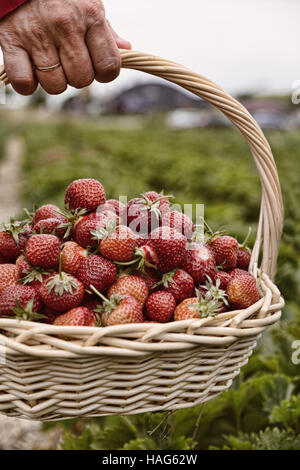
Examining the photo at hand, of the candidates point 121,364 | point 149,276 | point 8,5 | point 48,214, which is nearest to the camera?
point 121,364

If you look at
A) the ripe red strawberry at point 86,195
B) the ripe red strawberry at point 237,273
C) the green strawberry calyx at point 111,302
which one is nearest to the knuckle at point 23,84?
the ripe red strawberry at point 86,195

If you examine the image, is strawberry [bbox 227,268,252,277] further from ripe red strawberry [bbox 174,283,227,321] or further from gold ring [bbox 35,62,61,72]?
gold ring [bbox 35,62,61,72]

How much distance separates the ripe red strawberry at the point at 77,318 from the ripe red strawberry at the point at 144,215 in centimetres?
38

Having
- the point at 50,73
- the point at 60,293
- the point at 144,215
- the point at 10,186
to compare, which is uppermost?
the point at 50,73

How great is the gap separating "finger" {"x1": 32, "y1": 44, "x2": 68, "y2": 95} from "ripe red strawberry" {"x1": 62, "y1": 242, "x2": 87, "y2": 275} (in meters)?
0.51

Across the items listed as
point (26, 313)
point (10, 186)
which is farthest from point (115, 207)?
point (10, 186)

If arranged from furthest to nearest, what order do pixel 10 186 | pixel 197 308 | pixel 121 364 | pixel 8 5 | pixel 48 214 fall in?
1. pixel 10 186
2. pixel 48 214
3. pixel 8 5
4. pixel 197 308
5. pixel 121 364

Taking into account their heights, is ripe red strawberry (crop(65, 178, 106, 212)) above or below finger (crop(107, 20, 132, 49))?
below

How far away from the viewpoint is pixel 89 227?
1.53 meters

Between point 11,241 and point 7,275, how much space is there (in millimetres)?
156

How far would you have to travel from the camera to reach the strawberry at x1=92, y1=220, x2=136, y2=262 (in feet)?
4.78

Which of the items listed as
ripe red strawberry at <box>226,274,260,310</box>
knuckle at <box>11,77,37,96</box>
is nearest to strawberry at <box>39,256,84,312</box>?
ripe red strawberry at <box>226,274,260,310</box>

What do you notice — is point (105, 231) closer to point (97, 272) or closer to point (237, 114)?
point (97, 272)
